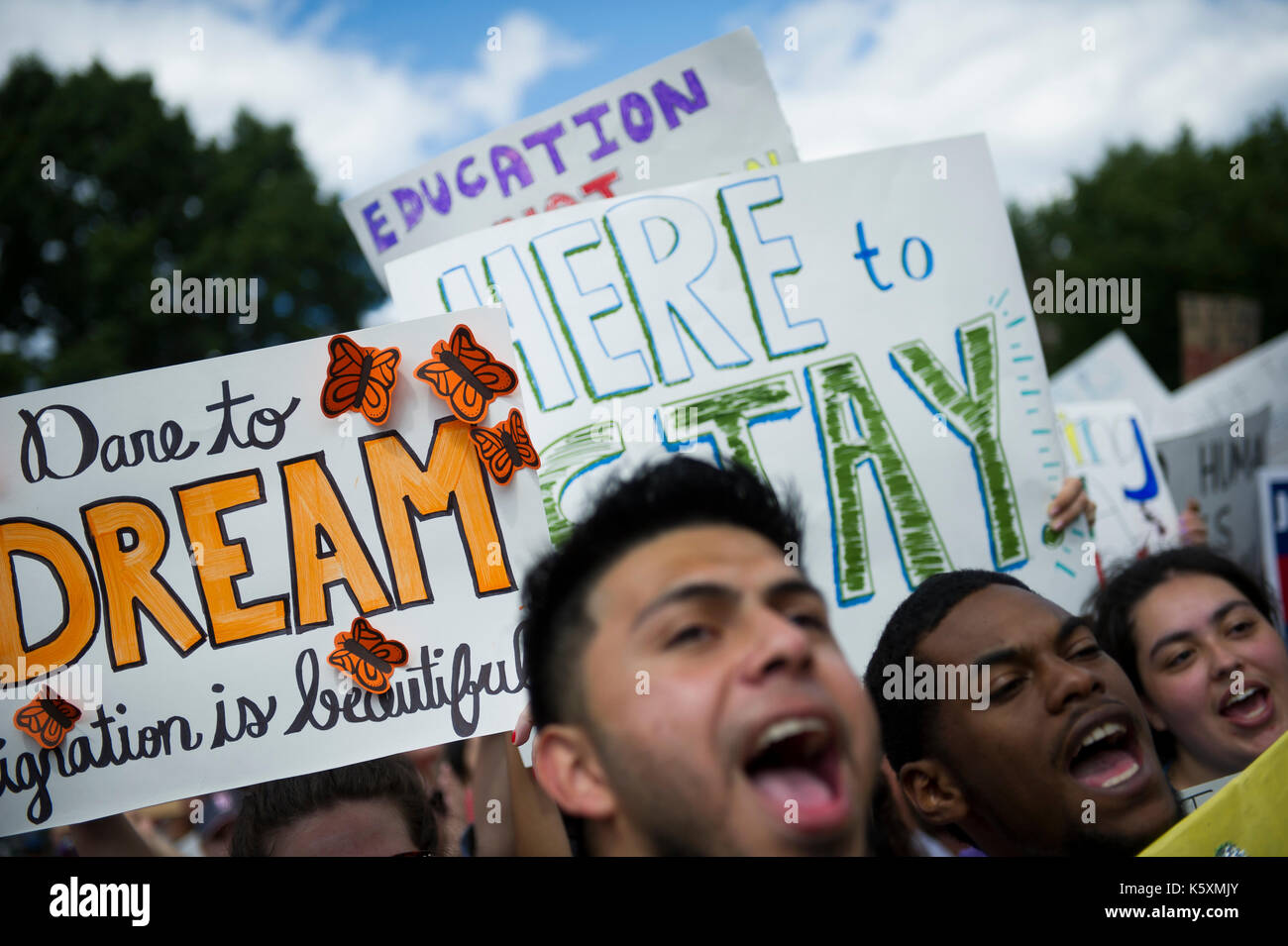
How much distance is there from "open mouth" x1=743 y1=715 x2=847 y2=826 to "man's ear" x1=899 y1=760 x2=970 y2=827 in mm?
613

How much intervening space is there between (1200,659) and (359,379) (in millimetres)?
2031

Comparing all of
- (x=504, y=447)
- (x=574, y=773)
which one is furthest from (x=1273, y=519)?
(x=574, y=773)

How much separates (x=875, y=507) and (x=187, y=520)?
59.7 inches

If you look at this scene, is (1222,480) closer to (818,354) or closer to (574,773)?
(818,354)

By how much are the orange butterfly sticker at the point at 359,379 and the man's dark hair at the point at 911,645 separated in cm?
112

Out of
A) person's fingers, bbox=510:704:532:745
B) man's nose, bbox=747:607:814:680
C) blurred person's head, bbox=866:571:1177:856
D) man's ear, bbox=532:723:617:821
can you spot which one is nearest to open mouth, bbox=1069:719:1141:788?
blurred person's head, bbox=866:571:1177:856

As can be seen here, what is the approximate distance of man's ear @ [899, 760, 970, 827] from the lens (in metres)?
1.79

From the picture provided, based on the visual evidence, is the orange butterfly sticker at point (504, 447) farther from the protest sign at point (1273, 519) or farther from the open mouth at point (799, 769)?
the protest sign at point (1273, 519)

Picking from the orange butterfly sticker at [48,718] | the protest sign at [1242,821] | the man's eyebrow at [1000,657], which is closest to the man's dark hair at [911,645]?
the man's eyebrow at [1000,657]

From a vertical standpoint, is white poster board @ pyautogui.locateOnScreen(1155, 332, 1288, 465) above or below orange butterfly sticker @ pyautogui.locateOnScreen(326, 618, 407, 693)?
above

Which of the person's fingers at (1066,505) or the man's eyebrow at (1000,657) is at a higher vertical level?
the person's fingers at (1066,505)

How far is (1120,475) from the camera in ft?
11.2

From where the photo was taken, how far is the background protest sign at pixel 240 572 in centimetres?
188

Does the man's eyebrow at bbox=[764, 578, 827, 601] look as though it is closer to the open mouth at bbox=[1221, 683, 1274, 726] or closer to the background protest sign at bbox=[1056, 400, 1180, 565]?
the open mouth at bbox=[1221, 683, 1274, 726]
